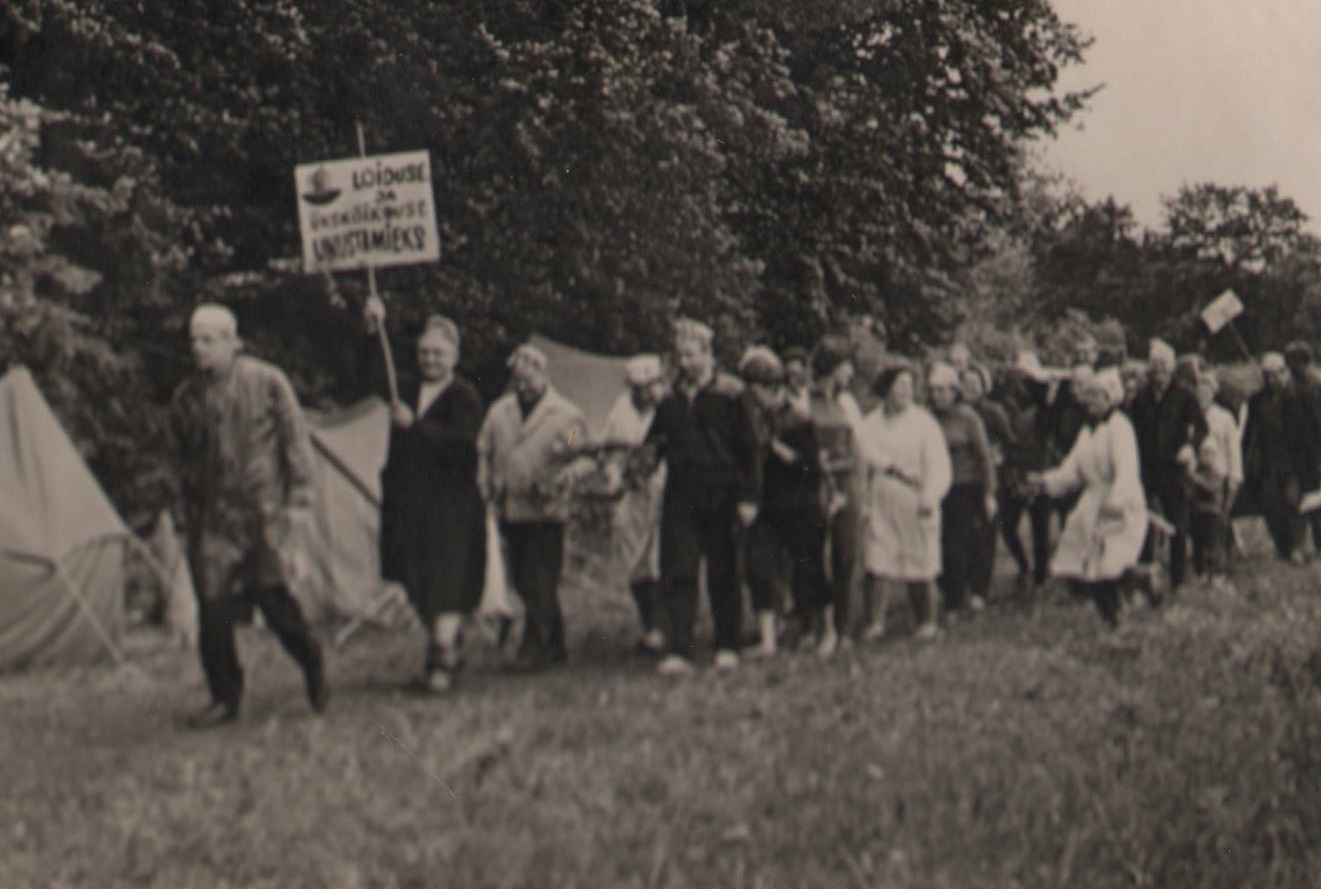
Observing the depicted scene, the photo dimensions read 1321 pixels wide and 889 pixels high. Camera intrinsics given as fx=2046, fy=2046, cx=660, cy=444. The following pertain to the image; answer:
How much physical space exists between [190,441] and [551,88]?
34.1ft

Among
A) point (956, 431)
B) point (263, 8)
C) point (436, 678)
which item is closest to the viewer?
point (436, 678)

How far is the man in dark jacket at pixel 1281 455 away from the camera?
Answer: 1489 cm

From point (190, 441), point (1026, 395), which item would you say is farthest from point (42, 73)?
point (190, 441)

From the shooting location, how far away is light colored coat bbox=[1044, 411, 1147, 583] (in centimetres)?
1124

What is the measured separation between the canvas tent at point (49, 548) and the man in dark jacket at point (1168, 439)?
251 inches

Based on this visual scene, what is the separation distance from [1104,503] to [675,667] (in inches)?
113

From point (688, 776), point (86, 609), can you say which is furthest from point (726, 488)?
point (86, 609)

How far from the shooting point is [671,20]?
65.1 ft

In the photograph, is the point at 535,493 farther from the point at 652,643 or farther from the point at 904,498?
A: the point at 904,498

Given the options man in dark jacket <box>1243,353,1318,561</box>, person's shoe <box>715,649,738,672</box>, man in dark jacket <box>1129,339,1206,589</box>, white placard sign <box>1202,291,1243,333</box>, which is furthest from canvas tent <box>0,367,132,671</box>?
man in dark jacket <box>1243,353,1318,561</box>

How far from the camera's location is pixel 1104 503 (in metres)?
11.4

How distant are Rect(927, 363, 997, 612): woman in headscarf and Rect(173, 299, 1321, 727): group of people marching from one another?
0.01 metres

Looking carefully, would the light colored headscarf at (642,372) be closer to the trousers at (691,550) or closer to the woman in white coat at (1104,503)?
the trousers at (691,550)

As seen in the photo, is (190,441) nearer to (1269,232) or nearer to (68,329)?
(68,329)
